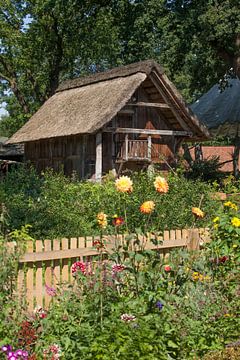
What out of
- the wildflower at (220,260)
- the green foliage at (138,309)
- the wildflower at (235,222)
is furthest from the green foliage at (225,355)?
the wildflower at (235,222)

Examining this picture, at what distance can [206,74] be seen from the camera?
23.8 meters

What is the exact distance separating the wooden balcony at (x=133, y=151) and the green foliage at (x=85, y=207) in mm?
8476

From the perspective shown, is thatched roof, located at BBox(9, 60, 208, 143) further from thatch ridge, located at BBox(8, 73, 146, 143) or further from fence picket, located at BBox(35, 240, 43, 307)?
fence picket, located at BBox(35, 240, 43, 307)

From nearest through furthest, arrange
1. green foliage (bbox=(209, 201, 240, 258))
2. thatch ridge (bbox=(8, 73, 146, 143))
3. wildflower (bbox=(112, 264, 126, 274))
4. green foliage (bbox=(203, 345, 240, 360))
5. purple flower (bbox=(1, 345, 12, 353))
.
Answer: purple flower (bbox=(1, 345, 12, 353)), green foliage (bbox=(203, 345, 240, 360)), wildflower (bbox=(112, 264, 126, 274)), green foliage (bbox=(209, 201, 240, 258)), thatch ridge (bbox=(8, 73, 146, 143))

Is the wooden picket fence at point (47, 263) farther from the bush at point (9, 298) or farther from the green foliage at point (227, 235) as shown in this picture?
the green foliage at point (227, 235)

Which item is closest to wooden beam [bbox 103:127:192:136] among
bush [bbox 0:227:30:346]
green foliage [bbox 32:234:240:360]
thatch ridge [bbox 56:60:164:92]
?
thatch ridge [bbox 56:60:164:92]

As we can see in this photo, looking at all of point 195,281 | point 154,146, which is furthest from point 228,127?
point 195,281

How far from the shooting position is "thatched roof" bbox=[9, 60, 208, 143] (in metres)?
19.9

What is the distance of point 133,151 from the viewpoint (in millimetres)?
21125

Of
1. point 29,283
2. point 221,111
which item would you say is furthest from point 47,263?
point 221,111

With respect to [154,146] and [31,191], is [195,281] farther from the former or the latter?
[154,146]

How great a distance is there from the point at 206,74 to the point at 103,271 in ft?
64.0

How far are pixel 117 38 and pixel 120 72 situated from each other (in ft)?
18.9

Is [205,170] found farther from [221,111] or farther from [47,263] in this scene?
[47,263]
